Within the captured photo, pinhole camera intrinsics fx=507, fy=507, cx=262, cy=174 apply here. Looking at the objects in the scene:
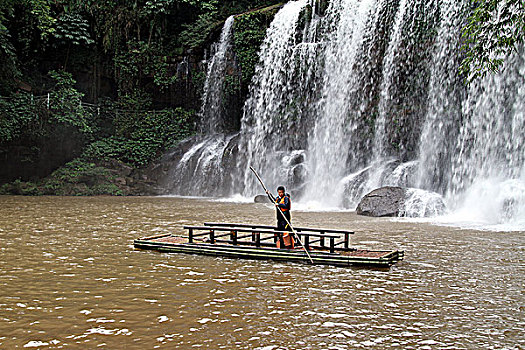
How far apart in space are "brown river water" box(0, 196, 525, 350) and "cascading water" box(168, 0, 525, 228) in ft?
22.5

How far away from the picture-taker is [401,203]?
53.2 feet

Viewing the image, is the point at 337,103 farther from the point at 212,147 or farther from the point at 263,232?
the point at 263,232

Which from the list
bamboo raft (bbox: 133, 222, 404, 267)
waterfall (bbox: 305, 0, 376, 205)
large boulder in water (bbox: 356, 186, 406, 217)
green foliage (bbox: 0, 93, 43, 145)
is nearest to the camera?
bamboo raft (bbox: 133, 222, 404, 267)

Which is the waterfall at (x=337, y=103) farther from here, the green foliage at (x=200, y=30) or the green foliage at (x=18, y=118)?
the green foliage at (x=18, y=118)

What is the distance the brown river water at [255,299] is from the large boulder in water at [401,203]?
16.5 ft

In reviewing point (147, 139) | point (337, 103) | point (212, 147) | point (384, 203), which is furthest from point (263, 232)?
point (147, 139)

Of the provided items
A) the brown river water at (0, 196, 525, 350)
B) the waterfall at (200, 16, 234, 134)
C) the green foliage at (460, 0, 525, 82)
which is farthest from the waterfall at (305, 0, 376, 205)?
the brown river water at (0, 196, 525, 350)

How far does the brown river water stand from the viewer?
5.02 m

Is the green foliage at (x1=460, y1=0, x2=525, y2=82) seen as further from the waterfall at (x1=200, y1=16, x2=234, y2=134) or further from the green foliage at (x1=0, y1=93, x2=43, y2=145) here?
the green foliage at (x1=0, y1=93, x2=43, y2=145)

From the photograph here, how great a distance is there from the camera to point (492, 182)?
55.5 feet

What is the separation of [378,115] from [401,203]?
22.7 feet

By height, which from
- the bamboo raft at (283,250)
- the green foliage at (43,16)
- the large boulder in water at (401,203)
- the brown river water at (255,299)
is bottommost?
the brown river water at (255,299)

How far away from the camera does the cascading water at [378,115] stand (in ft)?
57.2

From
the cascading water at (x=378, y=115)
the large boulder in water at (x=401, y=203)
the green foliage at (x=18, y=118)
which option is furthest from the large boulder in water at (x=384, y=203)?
the green foliage at (x=18, y=118)
